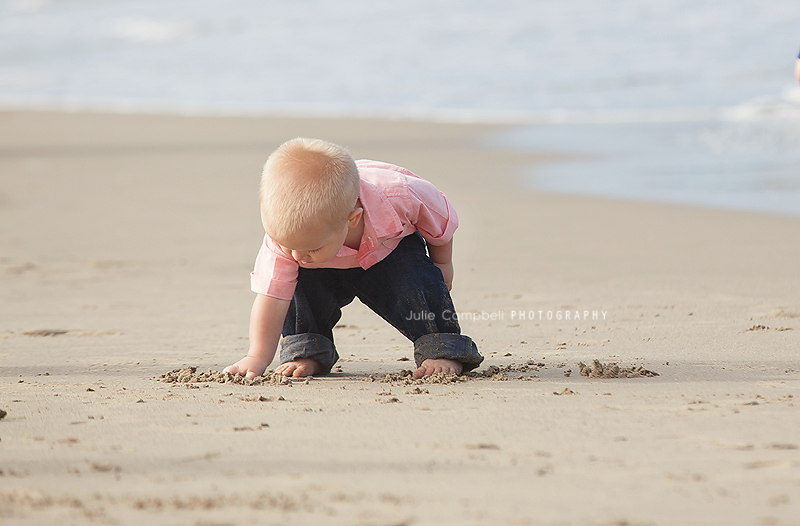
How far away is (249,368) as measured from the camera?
275cm

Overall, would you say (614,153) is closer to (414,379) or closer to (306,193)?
(414,379)

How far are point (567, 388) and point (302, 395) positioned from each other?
26.7 inches

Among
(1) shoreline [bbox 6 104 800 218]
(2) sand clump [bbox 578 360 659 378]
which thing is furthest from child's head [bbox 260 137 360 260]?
(1) shoreline [bbox 6 104 800 218]

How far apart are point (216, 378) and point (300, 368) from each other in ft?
0.85

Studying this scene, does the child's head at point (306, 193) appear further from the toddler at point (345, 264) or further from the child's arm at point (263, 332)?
the child's arm at point (263, 332)

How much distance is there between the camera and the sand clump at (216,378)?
8.75 ft

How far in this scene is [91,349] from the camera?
10.9 feet

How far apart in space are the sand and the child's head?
0.43 meters

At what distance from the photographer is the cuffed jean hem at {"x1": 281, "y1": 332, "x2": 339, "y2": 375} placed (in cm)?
285

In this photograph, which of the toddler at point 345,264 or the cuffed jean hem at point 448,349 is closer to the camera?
the toddler at point 345,264

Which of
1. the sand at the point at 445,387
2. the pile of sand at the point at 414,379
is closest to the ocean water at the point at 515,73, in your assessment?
the sand at the point at 445,387

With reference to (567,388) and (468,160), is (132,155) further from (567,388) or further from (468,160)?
(567,388)

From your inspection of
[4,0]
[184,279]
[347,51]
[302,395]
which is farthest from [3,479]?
[4,0]

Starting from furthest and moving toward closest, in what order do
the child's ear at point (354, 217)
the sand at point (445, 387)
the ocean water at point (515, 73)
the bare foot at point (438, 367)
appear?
1. the ocean water at point (515, 73)
2. the bare foot at point (438, 367)
3. the child's ear at point (354, 217)
4. the sand at point (445, 387)
